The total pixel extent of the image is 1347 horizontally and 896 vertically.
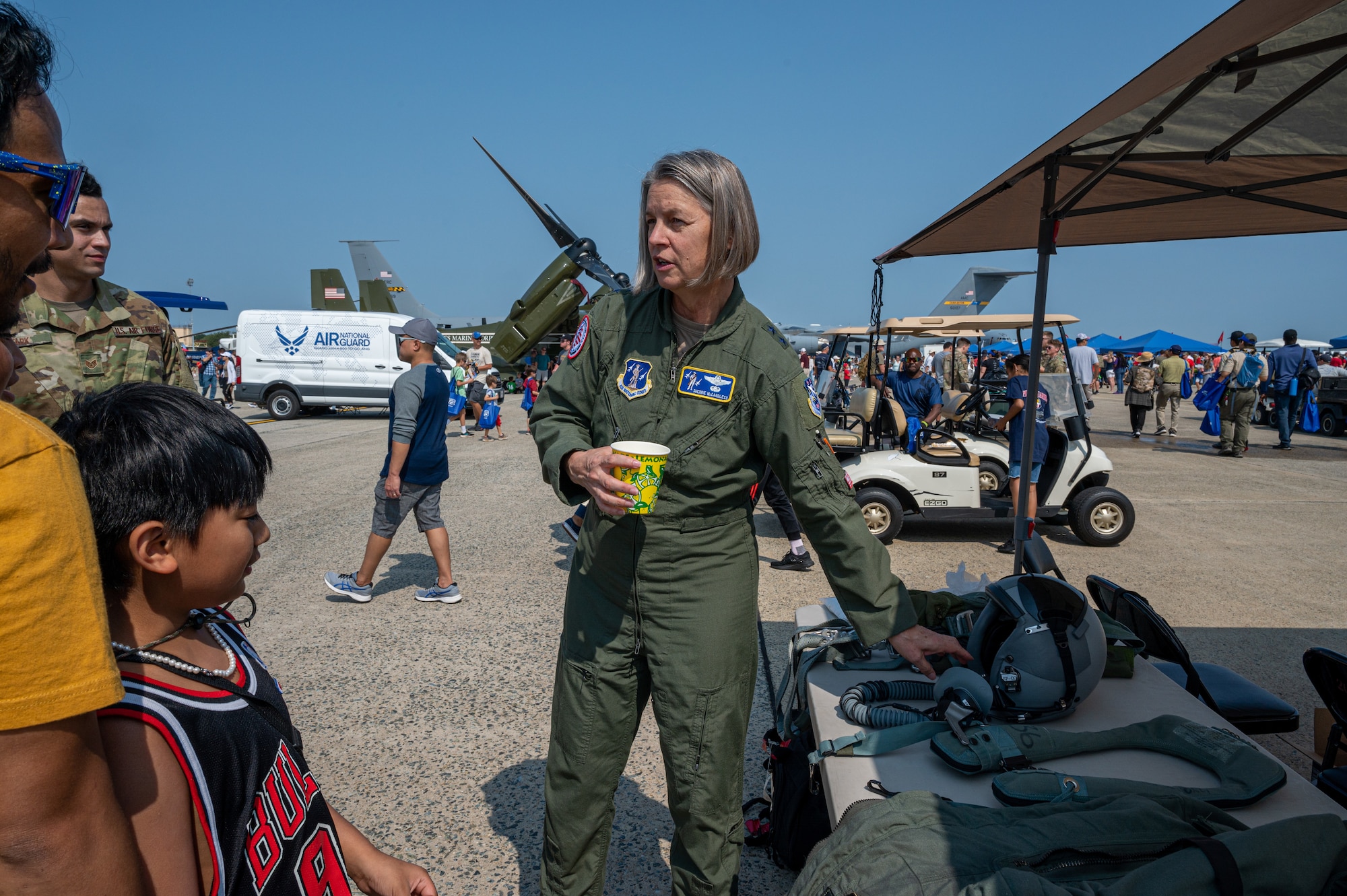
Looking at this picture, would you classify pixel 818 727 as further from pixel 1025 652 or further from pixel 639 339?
pixel 639 339

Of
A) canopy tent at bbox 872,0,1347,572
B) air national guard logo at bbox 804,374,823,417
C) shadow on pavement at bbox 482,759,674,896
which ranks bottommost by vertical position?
shadow on pavement at bbox 482,759,674,896

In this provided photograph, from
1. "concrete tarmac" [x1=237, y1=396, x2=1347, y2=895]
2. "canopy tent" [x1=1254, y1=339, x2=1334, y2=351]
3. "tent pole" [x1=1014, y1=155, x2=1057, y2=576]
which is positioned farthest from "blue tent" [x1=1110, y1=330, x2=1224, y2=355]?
"tent pole" [x1=1014, y1=155, x2=1057, y2=576]

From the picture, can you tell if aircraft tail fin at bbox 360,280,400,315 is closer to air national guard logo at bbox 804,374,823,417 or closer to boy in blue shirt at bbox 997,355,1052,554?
boy in blue shirt at bbox 997,355,1052,554

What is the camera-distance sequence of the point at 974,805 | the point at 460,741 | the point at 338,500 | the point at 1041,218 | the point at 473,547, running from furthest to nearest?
1. the point at 338,500
2. the point at 473,547
3. the point at 1041,218
4. the point at 460,741
5. the point at 974,805

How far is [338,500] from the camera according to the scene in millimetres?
9125

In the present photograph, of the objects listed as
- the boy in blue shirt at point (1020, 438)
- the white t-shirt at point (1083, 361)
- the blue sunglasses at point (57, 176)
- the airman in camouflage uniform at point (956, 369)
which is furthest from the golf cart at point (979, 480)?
the white t-shirt at point (1083, 361)

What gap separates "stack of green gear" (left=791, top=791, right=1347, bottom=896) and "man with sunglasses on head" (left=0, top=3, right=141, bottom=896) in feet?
4.37

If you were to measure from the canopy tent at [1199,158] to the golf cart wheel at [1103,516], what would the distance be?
9.23 ft

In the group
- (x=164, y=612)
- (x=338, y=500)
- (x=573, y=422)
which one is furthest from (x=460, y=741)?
(x=338, y=500)

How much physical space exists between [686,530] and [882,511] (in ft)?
18.5

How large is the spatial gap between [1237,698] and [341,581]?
520 centimetres

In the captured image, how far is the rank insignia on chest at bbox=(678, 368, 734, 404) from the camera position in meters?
1.90

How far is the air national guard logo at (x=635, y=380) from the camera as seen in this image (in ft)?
6.46

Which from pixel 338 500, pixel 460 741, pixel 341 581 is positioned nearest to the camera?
pixel 460 741
